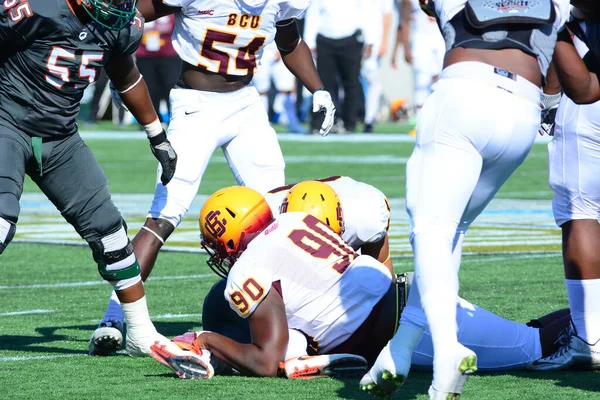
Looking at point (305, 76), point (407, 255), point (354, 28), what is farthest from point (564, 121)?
point (354, 28)

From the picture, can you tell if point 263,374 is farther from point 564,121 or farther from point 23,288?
point 23,288

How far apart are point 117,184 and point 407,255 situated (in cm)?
610

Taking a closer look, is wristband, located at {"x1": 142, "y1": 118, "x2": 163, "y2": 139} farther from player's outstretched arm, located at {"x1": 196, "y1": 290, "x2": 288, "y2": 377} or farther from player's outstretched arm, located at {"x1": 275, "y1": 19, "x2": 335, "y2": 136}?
player's outstretched arm, located at {"x1": 275, "y1": 19, "x2": 335, "y2": 136}

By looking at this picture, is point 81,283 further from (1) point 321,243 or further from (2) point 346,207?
(1) point 321,243

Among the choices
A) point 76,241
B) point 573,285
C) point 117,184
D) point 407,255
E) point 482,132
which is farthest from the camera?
point 117,184

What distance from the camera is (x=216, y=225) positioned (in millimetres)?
5273

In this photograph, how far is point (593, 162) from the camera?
17.0 ft

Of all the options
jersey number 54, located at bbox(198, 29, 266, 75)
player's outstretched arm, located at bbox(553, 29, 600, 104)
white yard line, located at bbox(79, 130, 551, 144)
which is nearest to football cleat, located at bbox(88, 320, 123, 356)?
jersey number 54, located at bbox(198, 29, 266, 75)

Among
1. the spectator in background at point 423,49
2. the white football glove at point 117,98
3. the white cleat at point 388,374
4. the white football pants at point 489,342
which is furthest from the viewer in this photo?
the spectator in background at point 423,49

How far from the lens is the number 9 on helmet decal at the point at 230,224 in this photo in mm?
5266

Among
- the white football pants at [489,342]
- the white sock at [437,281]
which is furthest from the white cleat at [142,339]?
the white sock at [437,281]

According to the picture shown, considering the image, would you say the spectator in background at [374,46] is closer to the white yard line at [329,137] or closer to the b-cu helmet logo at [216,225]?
the white yard line at [329,137]

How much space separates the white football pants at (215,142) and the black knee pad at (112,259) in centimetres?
74

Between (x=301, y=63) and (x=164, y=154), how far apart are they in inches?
63.2
